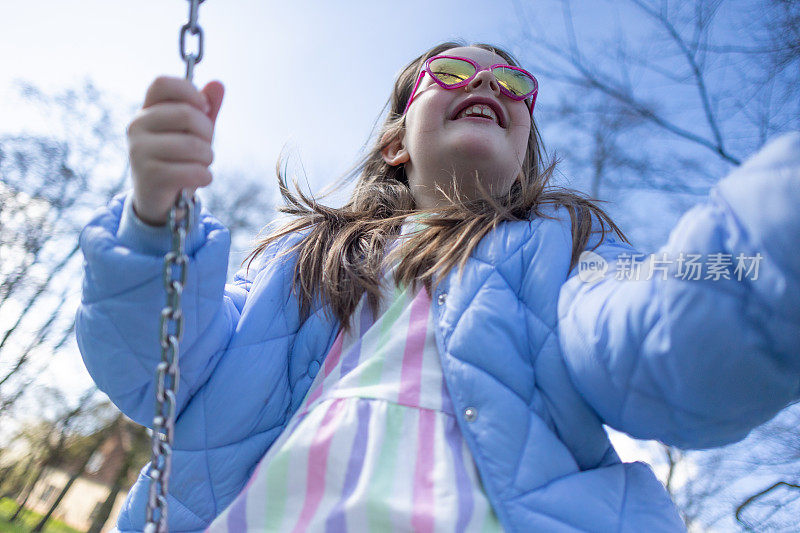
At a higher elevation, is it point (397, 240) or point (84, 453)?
point (397, 240)

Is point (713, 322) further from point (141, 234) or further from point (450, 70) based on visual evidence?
point (450, 70)

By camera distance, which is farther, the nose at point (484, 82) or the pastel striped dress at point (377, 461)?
the nose at point (484, 82)

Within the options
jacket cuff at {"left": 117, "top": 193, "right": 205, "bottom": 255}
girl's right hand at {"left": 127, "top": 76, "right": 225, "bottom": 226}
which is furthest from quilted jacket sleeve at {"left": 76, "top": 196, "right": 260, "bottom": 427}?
girl's right hand at {"left": 127, "top": 76, "right": 225, "bottom": 226}

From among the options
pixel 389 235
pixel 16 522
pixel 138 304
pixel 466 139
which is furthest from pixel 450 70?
Result: pixel 16 522

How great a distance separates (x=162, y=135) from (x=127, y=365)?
1.85ft

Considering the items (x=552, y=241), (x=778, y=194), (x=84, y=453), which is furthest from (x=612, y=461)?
(x=84, y=453)

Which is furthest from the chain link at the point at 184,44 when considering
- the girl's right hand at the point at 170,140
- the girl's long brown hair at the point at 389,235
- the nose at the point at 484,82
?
the nose at the point at 484,82

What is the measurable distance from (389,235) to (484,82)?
0.64 m

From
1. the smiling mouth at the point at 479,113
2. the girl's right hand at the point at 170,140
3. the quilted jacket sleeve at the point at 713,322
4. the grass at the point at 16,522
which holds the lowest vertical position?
the grass at the point at 16,522

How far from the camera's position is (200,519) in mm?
1462

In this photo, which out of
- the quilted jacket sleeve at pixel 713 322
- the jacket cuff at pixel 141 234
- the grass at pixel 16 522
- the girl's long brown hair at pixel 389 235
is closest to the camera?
the quilted jacket sleeve at pixel 713 322

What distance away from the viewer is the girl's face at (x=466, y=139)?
6.01 ft

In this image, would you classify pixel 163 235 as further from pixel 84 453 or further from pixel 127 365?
pixel 84 453

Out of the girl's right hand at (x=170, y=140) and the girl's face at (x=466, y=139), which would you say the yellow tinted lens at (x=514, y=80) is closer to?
the girl's face at (x=466, y=139)
